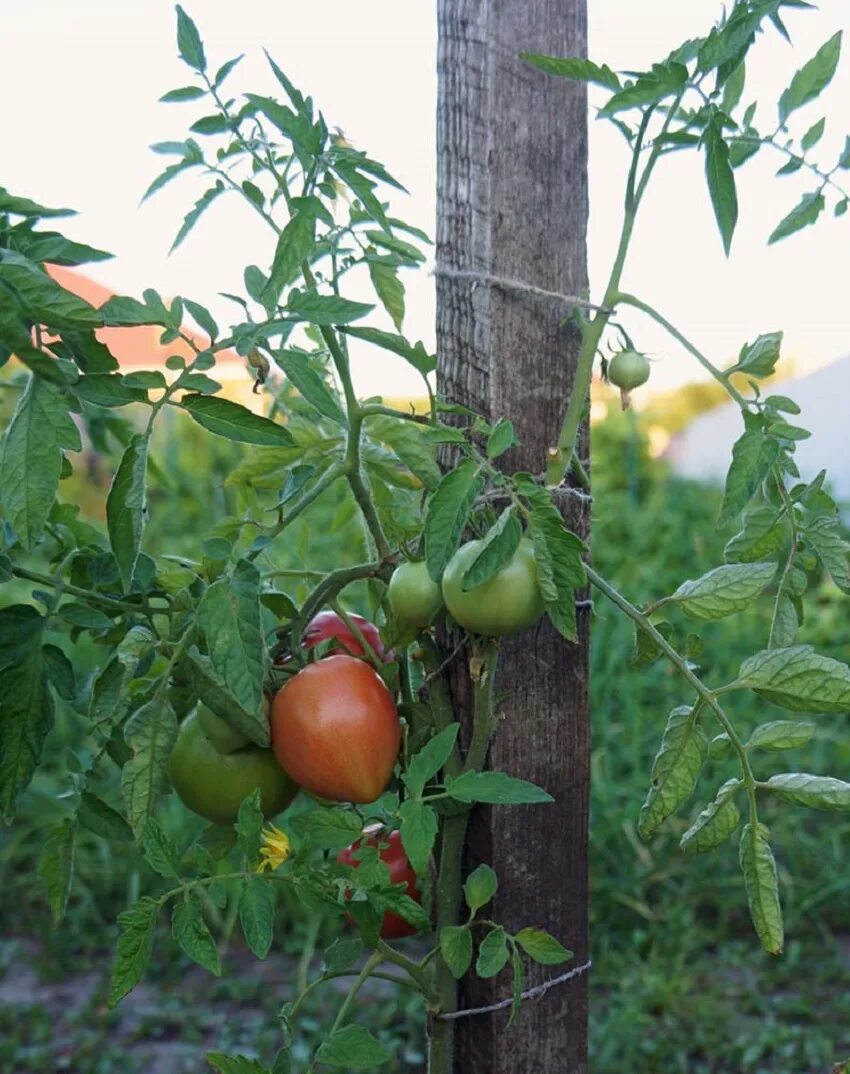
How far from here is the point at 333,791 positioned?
993 mm

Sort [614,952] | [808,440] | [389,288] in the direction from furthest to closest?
[808,440] < [614,952] < [389,288]

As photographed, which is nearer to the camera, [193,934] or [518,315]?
[193,934]

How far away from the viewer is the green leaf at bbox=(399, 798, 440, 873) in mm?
880

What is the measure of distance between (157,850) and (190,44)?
600 millimetres

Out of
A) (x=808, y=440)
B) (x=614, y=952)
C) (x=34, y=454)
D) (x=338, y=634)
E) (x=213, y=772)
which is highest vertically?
(x=808, y=440)

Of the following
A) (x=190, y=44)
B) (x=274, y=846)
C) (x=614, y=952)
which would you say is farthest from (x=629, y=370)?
(x=614, y=952)

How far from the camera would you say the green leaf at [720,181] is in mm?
896

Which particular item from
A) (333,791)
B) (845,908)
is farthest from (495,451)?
A: (845,908)

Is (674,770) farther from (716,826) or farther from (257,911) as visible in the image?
(257,911)

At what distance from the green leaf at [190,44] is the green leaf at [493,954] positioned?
700mm

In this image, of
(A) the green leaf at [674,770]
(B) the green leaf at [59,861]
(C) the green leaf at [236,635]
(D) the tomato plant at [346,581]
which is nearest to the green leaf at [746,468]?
(D) the tomato plant at [346,581]

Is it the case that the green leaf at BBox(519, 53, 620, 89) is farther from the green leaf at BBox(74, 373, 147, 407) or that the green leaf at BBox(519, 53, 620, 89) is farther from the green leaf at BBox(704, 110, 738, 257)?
the green leaf at BBox(74, 373, 147, 407)

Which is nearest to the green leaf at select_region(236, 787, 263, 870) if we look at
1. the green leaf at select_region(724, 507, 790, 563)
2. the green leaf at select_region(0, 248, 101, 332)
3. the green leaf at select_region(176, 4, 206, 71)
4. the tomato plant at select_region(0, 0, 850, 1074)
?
the tomato plant at select_region(0, 0, 850, 1074)

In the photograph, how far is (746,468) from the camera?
997 mm
